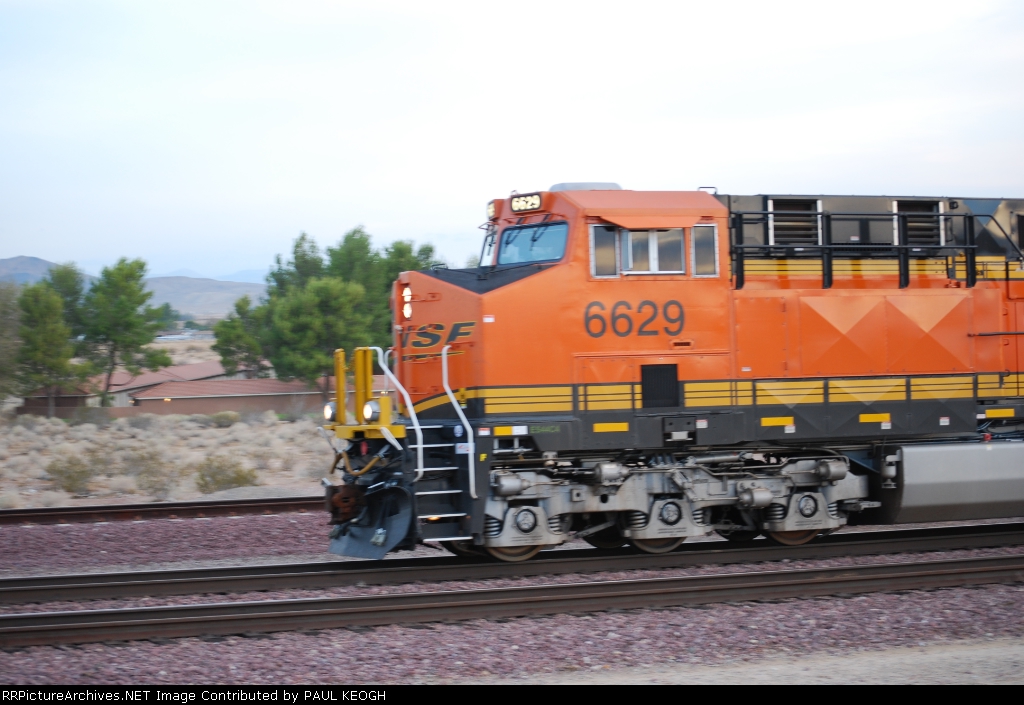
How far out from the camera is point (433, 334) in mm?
9656

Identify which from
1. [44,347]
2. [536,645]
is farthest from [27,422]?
[536,645]

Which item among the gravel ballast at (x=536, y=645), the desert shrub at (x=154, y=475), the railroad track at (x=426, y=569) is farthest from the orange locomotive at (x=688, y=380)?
the desert shrub at (x=154, y=475)

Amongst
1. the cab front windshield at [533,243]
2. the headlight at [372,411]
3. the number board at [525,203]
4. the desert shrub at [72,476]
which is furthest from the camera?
the desert shrub at [72,476]

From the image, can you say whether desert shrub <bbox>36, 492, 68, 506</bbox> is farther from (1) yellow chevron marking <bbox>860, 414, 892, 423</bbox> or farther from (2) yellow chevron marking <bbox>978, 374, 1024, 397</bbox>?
(2) yellow chevron marking <bbox>978, 374, 1024, 397</bbox>

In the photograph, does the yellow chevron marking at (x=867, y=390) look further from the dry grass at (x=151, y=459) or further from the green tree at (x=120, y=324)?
the green tree at (x=120, y=324)

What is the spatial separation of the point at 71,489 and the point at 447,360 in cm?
1252

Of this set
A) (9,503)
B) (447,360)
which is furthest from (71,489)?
(447,360)

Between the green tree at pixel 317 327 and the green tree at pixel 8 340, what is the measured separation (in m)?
12.3

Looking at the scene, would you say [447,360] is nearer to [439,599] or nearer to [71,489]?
[439,599]

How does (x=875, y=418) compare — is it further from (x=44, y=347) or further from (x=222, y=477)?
(x=44, y=347)

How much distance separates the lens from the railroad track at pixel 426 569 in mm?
8430

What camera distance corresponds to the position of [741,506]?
31.8ft

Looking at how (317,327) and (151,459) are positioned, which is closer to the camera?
(151,459)

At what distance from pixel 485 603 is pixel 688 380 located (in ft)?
10.9
